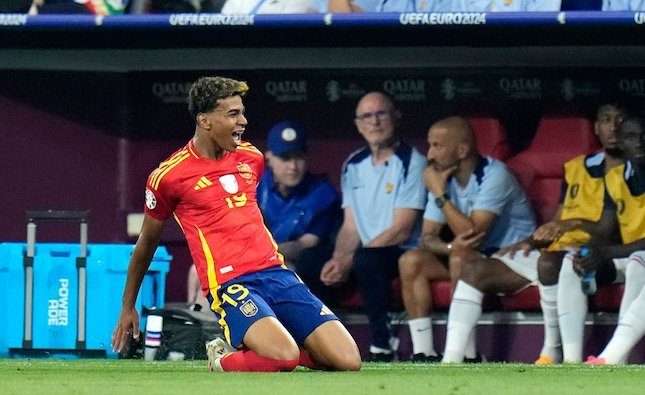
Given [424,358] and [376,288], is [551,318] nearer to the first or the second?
[424,358]

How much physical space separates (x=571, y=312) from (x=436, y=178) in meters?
1.58

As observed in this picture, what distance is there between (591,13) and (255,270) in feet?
13.0

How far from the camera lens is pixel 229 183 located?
9289 millimetres

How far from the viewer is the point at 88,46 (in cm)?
1357

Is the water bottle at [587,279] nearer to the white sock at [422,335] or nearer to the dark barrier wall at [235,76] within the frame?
the white sock at [422,335]

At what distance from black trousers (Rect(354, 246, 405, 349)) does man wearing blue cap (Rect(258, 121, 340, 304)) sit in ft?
Result: 1.25

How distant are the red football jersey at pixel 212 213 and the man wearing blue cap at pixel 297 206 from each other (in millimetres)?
3956

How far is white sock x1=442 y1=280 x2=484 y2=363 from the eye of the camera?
12.4 m

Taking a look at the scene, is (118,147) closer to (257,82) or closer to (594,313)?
(257,82)

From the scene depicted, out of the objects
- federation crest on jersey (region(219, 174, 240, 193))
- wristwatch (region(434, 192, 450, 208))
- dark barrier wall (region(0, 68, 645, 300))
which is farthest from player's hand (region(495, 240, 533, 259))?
federation crest on jersey (region(219, 174, 240, 193))

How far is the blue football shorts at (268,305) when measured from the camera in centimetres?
908

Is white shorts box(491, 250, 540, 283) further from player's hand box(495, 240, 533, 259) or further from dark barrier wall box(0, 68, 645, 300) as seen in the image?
dark barrier wall box(0, 68, 645, 300)

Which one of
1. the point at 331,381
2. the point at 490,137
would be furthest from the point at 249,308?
the point at 490,137

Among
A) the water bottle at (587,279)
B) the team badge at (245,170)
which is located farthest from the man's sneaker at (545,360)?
the team badge at (245,170)
